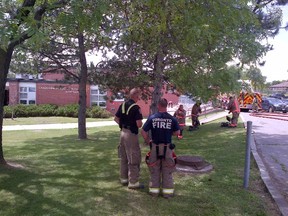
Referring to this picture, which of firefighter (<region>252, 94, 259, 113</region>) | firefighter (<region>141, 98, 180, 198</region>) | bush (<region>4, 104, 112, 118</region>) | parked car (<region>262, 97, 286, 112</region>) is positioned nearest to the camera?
firefighter (<region>141, 98, 180, 198</region>)

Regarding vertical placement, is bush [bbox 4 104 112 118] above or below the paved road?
above

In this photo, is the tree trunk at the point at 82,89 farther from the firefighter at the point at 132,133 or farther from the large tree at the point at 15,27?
the firefighter at the point at 132,133

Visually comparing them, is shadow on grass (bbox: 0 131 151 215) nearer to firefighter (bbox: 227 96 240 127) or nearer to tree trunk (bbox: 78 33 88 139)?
tree trunk (bbox: 78 33 88 139)

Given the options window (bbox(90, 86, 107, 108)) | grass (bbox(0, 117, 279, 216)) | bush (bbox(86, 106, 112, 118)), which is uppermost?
window (bbox(90, 86, 107, 108))

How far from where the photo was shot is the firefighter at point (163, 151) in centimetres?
543

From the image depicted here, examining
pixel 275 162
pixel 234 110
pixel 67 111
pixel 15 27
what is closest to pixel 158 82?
pixel 275 162

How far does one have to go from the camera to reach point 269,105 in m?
30.9

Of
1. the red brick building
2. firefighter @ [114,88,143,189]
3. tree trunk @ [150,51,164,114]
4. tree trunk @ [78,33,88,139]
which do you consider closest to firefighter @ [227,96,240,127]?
tree trunk @ [150,51,164,114]

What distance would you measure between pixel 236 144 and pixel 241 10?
5302 millimetres

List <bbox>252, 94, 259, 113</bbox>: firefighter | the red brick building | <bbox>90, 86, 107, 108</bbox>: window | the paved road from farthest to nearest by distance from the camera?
<bbox>90, 86, 107, 108</bbox>: window → the red brick building → <bbox>252, 94, 259, 113</bbox>: firefighter → the paved road

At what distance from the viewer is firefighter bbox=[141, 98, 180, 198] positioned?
543 centimetres

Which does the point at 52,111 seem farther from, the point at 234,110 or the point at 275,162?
the point at 275,162

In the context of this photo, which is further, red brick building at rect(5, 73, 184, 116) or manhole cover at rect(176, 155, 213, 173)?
red brick building at rect(5, 73, 184, 116)

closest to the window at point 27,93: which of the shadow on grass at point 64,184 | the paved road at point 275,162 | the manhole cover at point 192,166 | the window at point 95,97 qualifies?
the window at point 95,97
